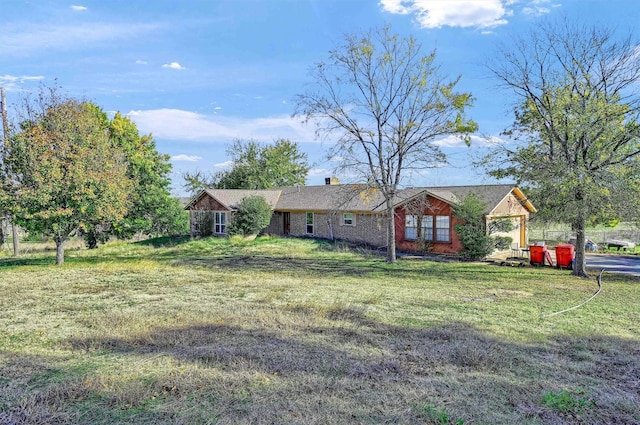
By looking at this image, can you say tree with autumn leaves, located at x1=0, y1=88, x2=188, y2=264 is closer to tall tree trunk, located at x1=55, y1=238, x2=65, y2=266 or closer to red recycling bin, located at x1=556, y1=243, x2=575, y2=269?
tall tree trunk, located at x1=55, y1=238, x2=65, y2=266

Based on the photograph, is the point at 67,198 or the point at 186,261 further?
the point at 186,261

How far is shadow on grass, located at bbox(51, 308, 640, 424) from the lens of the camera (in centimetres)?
406

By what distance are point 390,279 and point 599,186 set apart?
7.89 m

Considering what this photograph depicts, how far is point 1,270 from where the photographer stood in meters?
15.8

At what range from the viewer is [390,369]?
5.21 m

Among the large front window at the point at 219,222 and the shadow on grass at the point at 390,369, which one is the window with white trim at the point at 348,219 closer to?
the large front window at the point at 219,222

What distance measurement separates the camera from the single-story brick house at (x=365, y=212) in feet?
74.5

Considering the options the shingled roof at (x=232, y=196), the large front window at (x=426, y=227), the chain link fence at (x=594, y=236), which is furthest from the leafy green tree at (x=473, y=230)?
the shingled roof at (x=232, y=196)

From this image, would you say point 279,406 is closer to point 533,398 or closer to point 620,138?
point 533,398

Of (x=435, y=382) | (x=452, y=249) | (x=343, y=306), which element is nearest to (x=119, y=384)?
(x=435, y=382)

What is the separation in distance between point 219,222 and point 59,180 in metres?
14.7

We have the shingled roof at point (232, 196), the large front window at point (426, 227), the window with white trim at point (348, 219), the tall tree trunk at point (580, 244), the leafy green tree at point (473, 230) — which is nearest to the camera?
the tall tree trunk at point (580, 244)

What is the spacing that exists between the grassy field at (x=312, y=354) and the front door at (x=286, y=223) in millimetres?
19824

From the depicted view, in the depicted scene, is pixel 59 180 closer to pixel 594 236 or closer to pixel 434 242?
pixel 434 242
